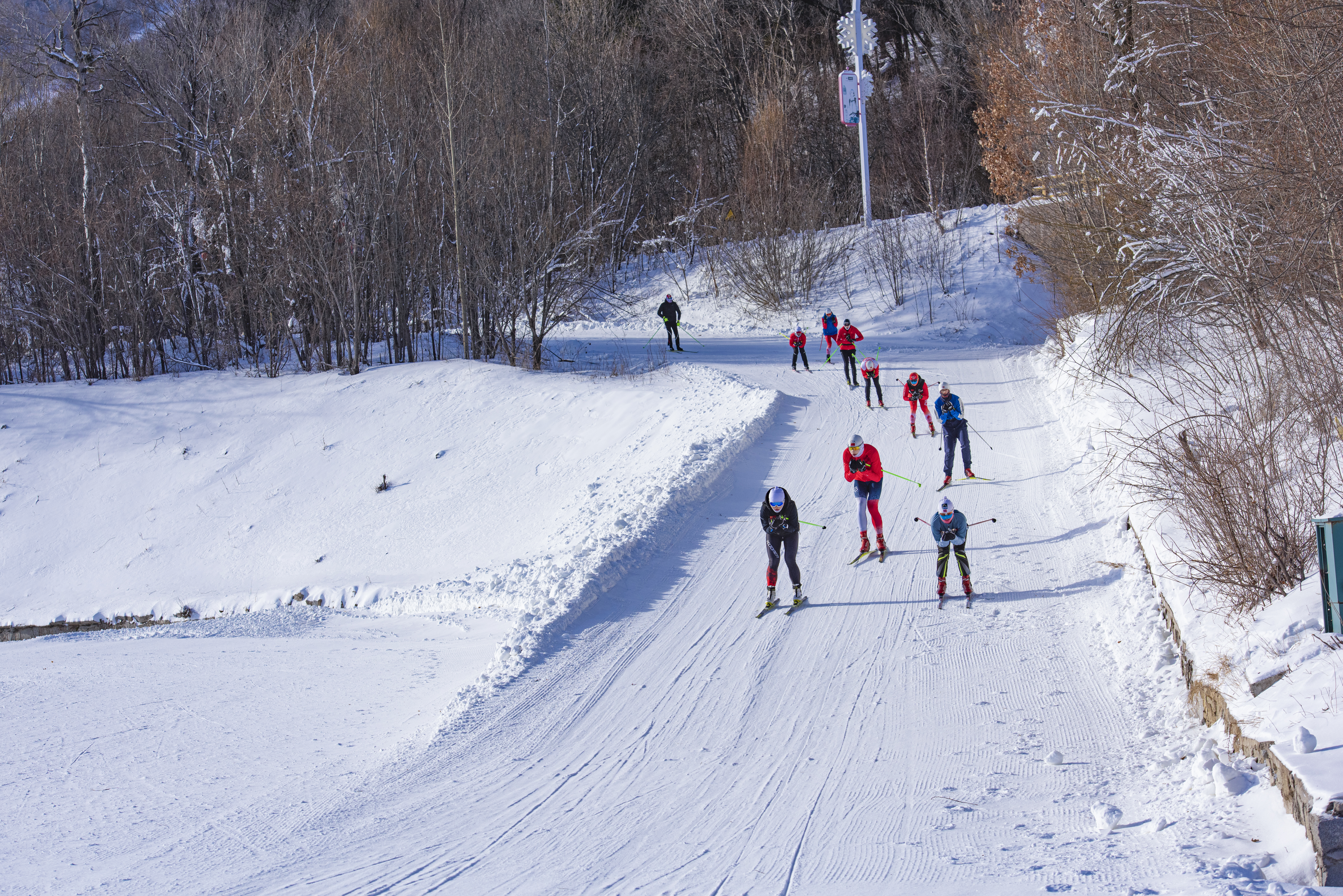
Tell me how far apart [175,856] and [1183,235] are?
1050cm

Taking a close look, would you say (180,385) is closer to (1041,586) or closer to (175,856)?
(175,856)

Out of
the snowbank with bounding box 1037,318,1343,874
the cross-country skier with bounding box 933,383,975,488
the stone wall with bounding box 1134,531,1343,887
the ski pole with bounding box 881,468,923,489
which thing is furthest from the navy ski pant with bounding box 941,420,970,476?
the stone wall with bounding box 1134,531,1343,887

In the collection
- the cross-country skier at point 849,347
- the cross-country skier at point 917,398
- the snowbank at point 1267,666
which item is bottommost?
the snowbank at point 1267,666

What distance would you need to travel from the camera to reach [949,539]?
1044 cm

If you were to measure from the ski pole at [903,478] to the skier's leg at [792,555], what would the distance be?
156 inches

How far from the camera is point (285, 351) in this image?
2706 centimetres

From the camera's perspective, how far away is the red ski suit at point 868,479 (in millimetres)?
12000

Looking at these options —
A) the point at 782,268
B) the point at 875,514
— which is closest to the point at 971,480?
the point at 875,514

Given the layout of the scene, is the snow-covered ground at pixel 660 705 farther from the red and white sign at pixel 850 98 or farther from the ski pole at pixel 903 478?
the red and white sign at pixel 850 98

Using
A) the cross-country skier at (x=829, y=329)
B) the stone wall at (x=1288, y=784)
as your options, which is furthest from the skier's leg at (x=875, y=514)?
the cross-country skier at (x=829, y=329)

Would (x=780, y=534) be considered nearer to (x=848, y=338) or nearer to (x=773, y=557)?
(x=773, y=557)

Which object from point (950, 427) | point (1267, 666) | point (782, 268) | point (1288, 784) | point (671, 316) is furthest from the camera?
point (782, 268)

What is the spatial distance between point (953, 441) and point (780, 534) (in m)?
4.76

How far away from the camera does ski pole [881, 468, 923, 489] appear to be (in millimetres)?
14641
